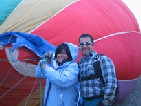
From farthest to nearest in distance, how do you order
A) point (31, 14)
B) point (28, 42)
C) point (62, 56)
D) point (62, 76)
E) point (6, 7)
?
1. point (6, 7)
2. point (31, 14)
3. point (28, 42)
4. point (62, 56)
5. point (62, 76)

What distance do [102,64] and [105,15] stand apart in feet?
5.36

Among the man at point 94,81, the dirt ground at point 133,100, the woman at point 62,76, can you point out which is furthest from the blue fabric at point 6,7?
the dirt ground at point 133,100

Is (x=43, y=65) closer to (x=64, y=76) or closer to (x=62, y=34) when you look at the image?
(x=64, y=76)

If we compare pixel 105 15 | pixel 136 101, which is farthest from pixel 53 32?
pixel 136 101

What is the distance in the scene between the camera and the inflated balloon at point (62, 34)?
10.5 ft

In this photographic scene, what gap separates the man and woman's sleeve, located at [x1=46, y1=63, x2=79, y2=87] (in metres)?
0.08

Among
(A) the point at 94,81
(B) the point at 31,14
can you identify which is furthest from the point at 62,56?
(B) the point at 31,14

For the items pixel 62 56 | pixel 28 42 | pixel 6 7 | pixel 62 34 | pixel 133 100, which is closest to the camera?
pixel 62 56

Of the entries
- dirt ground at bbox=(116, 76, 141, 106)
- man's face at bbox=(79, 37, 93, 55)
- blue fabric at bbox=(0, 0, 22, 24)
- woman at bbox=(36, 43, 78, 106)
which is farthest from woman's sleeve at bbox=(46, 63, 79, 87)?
dirt ground at bbox=(116, 76, 141, 106)

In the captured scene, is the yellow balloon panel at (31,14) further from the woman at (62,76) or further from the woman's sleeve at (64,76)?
the woman's sleeve at (64,76)

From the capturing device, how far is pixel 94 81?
8.11 feet

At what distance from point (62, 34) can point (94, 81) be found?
111cm

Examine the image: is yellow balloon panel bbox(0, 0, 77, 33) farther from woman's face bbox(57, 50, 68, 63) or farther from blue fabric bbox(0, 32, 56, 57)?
woman's face bbox(57, 50, 68, 63)

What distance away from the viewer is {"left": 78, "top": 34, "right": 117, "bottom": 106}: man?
2418 millimetres
